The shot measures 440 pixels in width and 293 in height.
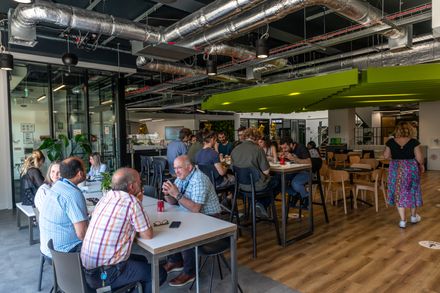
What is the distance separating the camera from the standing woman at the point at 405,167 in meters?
4.48

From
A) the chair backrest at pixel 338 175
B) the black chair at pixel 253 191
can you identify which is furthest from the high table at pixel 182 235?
the chair backrest at pixel 338 175

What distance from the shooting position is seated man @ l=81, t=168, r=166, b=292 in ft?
6.12

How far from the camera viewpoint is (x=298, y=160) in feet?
16.5

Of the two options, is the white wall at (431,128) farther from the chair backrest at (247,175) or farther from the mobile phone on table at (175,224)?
the mobile phone on table at (175,224)

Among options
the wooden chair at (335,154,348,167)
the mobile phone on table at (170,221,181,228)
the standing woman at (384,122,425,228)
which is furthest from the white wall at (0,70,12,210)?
the wooden chair at (335,154,348,167)

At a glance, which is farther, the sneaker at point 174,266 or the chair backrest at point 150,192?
the chair backrest at point 150,192

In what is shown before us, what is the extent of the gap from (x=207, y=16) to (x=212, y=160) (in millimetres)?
1940

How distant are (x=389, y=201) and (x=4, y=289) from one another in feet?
16.4

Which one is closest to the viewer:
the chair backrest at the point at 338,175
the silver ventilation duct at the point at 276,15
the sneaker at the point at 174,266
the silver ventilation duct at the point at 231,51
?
the sneaker at the point at 174,266

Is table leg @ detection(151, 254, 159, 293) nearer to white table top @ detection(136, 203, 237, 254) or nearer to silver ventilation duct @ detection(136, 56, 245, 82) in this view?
white table top @ detection(136, 203, 237, 254)

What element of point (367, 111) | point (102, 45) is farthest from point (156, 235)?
point (367, 111)

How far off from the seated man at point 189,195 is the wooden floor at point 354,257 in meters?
0.76

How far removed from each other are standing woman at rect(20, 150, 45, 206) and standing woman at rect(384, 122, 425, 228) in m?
5.00

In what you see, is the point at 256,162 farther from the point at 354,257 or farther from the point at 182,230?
the point at 182,230
